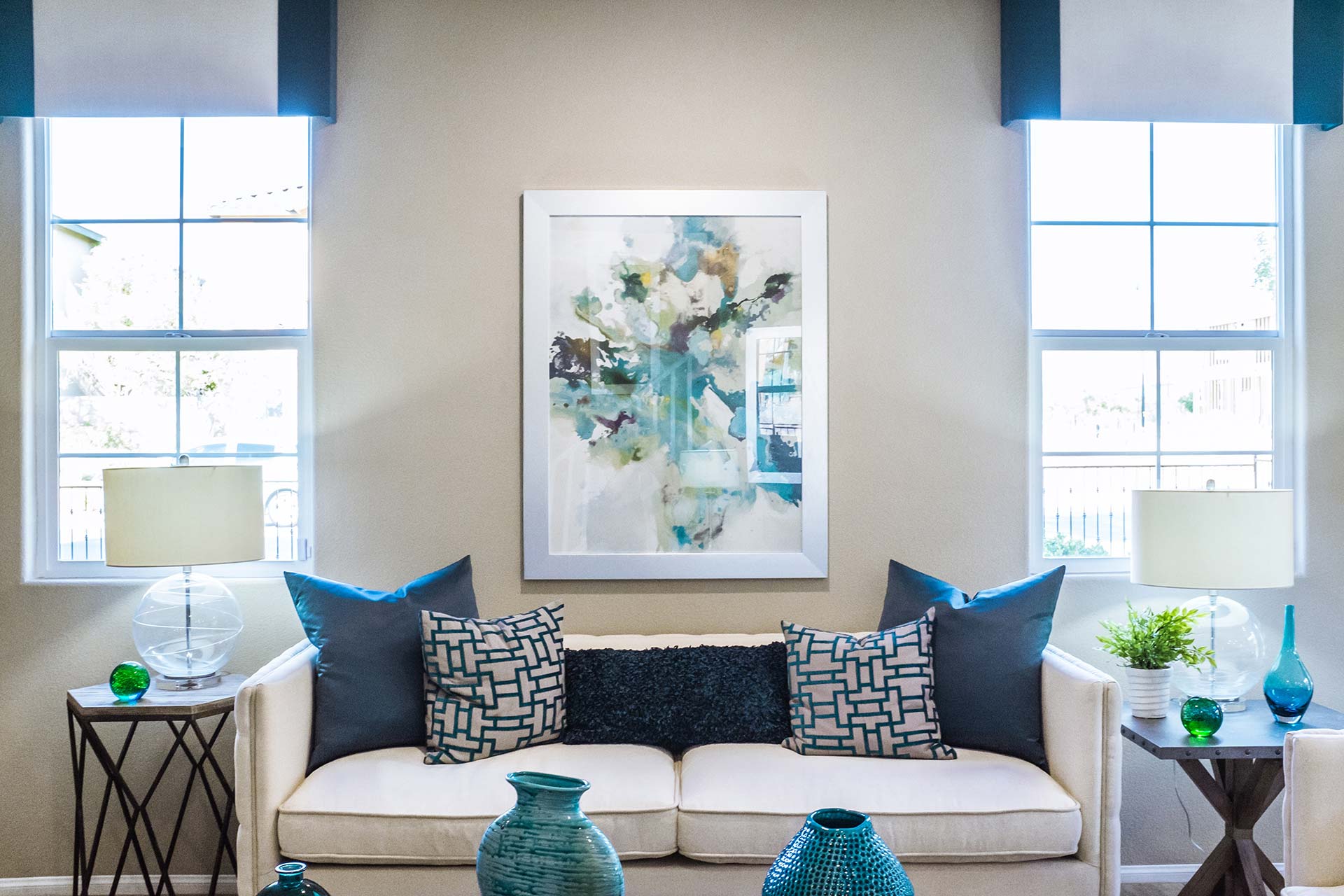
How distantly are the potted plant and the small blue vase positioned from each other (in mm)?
179

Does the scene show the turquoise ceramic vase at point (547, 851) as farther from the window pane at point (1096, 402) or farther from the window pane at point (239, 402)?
the window pane at point (1096, 402)

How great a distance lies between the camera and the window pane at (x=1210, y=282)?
341cm

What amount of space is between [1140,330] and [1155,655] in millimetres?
1238

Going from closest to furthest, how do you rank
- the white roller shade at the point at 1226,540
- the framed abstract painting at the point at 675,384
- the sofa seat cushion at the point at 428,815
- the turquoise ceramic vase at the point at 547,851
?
the turquoise ceramic vase at the point at 547,851
the sofa seat cushion at the point at 428,815
the white roller shade at the point at 1226,540
the framed abstract painting at the point at 675,384

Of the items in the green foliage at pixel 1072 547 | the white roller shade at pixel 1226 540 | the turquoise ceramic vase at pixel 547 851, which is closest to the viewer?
the turquoise ceramic vase at pixel 547 851

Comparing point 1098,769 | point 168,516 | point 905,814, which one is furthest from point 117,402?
point 1098,769

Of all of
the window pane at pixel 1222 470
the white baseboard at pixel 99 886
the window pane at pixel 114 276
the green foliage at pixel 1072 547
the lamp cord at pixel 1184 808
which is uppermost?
the window pane at pixel 114 276

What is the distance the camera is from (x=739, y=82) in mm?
3299

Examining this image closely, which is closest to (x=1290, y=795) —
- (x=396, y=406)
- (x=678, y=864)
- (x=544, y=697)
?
(x=678, y=864)

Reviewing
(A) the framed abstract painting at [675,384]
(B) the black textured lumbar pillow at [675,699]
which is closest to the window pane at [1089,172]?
(A) the framed abstract painting at [675,384]

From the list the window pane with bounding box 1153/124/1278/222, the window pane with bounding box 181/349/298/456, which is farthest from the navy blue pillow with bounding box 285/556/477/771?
the window pane with bounding box 1153/124/1278/222

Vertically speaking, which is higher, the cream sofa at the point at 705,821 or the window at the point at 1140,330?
the window at the point at 1140,330

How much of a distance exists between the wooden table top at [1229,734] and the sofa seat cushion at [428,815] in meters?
1.36

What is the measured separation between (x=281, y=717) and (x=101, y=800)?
1.26m
